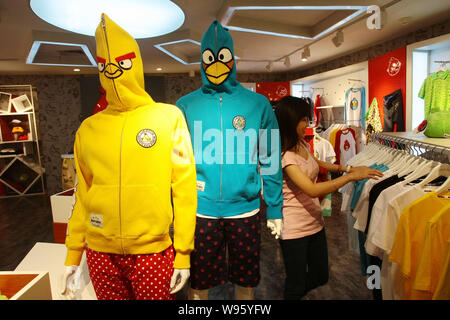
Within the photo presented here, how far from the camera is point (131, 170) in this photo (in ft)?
3.50

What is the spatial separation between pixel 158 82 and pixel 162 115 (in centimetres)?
542

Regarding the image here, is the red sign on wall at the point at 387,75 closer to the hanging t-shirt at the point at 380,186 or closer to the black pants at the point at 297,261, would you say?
the hanging t-shirt at the point at 380,186

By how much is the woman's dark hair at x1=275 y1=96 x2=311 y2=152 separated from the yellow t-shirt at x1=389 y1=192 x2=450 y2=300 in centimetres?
63

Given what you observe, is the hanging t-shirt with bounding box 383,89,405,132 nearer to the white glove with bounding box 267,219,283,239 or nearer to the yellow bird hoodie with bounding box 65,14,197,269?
the white glove with bounding box 267,219,283,239

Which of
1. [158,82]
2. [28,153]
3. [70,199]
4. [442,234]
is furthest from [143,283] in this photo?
[28,153]

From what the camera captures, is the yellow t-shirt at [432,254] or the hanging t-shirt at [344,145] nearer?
the yellow t-shirt at [432,254]

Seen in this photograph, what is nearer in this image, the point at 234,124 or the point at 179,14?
the point at 234,124

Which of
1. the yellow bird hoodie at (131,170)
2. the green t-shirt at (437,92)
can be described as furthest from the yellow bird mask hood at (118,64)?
the green t-shirt at (437,92)

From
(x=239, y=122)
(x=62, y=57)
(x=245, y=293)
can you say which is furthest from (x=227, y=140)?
(x=62, y=57)

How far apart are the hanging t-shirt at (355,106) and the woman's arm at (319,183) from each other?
420 cm

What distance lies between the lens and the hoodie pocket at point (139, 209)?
1.07 m

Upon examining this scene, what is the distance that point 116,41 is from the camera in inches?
42.4

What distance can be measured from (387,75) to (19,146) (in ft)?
24.1
